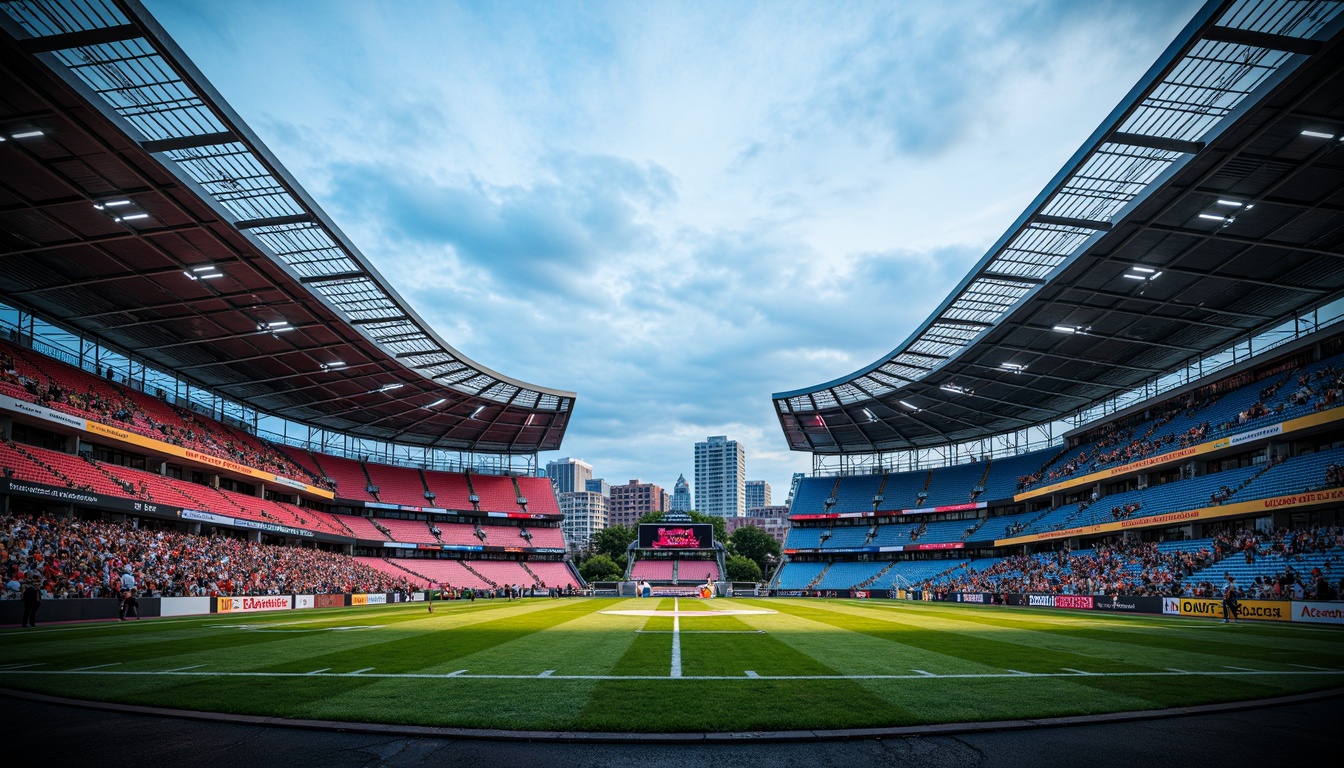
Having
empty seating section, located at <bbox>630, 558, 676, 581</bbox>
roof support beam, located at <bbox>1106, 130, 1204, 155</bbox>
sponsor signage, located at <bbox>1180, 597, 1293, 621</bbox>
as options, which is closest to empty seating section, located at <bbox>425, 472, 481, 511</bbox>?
empty seating section, located at <bbox>630, 558, 676, 581</bbox>

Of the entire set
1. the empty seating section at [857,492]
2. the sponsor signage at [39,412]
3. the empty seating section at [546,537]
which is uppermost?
the sponsor signage at [39,412]

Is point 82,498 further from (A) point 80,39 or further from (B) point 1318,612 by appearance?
(B) point 1318,612

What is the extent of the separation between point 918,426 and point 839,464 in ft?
49.6

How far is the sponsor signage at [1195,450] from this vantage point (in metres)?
33.5

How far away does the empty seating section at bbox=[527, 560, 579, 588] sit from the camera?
81.4 m

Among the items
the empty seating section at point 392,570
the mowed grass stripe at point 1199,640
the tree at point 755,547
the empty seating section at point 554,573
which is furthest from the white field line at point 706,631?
the tree at point 755,547

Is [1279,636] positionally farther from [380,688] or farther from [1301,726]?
[380,688]

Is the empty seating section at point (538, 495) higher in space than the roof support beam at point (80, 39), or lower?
lower

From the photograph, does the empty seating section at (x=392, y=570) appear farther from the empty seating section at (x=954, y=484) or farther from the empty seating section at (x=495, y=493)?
the empty seating section at (x=954, y=484)

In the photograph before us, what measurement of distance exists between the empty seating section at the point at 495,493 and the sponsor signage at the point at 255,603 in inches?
1696

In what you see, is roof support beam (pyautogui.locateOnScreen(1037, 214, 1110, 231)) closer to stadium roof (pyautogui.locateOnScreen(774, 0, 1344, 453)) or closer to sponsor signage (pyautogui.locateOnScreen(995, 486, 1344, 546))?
stadium roof (pyautogui.locateOnScreen(774, 0, 1344, 453))

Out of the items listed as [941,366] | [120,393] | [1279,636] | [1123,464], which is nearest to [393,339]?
[120,393]

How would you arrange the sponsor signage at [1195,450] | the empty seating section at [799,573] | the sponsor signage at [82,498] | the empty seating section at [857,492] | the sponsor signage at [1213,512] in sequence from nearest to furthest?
the sponsor signage at [82,498] < the sponsor signage at [1213,512] < the sponsor signage at [1195,450] < the empty seating section at [799,573] < the empty seating section at [857,492]

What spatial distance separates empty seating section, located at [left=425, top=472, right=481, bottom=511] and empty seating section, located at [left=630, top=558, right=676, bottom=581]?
2223 cm
